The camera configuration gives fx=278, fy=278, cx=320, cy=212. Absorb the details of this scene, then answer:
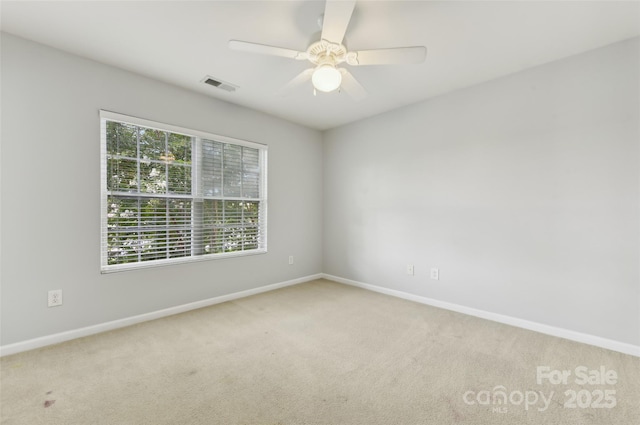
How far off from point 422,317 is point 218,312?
2160mm

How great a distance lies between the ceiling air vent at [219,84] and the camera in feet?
9.18

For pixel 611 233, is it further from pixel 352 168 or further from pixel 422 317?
pixel 352 168

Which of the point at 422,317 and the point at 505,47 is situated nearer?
the point at 505,47

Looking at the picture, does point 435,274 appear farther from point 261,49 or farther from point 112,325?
point 112,325

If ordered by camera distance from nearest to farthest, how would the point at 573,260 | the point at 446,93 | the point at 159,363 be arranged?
the point at 159,363
the point at 573,260
the point at 446,93

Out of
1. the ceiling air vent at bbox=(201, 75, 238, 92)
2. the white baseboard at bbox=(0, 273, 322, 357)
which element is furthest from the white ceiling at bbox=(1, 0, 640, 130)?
the white baseboard at bbox=(0, 273, 322, 357)

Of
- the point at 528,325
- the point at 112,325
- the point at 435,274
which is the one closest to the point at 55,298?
the point at 112,325

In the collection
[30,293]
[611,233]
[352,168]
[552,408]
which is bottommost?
[552,408]

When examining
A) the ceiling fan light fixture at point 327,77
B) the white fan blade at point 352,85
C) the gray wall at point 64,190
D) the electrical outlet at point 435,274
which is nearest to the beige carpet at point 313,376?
the gray wall at point 64,190

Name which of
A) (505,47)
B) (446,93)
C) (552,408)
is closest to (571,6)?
(505,47)

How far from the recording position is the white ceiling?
6.05 feet

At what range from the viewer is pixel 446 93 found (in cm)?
313

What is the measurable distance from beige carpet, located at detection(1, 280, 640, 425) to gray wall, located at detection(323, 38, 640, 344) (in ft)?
1.26

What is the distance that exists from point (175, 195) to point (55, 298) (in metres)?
1.29
